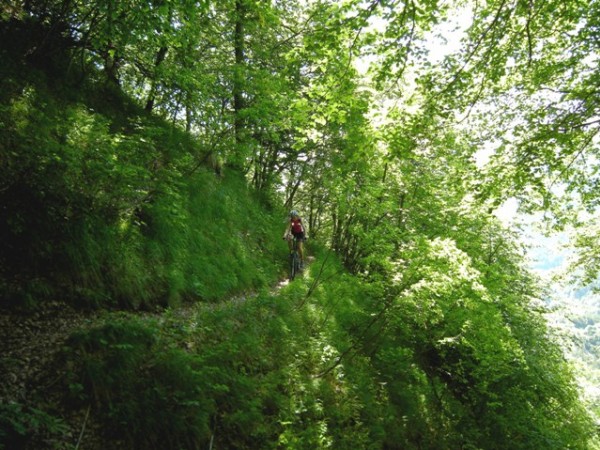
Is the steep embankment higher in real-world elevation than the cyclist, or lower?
lower

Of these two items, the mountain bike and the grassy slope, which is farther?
the mountain bike

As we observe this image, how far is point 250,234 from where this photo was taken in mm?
13188

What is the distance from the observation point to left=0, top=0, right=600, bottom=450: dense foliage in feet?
16.4

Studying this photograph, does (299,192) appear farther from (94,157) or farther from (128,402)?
(128,402)

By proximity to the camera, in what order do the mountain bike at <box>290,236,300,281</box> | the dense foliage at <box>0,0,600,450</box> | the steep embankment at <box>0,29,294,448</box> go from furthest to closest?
the mountain bike at <box>290,236,300,281</box> < the dense foliage at <box>0,0,600,450</box> < the steep embankment at <box>0,29,294,448</box>

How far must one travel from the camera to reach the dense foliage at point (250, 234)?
16.4 ft

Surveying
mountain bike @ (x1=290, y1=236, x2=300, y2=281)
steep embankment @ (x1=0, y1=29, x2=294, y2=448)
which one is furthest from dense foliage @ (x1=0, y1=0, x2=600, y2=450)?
mountain bike @ (x1=290, y1=236, x2=300, y2=281)

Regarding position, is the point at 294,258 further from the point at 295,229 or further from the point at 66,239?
the point at 66,239

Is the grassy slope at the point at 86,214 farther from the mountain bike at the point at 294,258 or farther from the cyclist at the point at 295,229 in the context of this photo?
Answer: the cyclist at the point at 295,229

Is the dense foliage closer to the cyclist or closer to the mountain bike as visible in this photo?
the mountain bike

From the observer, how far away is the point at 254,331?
283 inches

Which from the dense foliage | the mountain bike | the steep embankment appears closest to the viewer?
the steep embankment

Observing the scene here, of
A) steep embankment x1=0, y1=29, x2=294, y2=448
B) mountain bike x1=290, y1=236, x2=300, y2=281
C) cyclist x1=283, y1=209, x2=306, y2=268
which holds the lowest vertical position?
steep embankment x1=0, y1=29, x2=294, y2=448

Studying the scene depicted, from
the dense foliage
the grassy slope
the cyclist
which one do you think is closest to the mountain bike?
the cyclist
